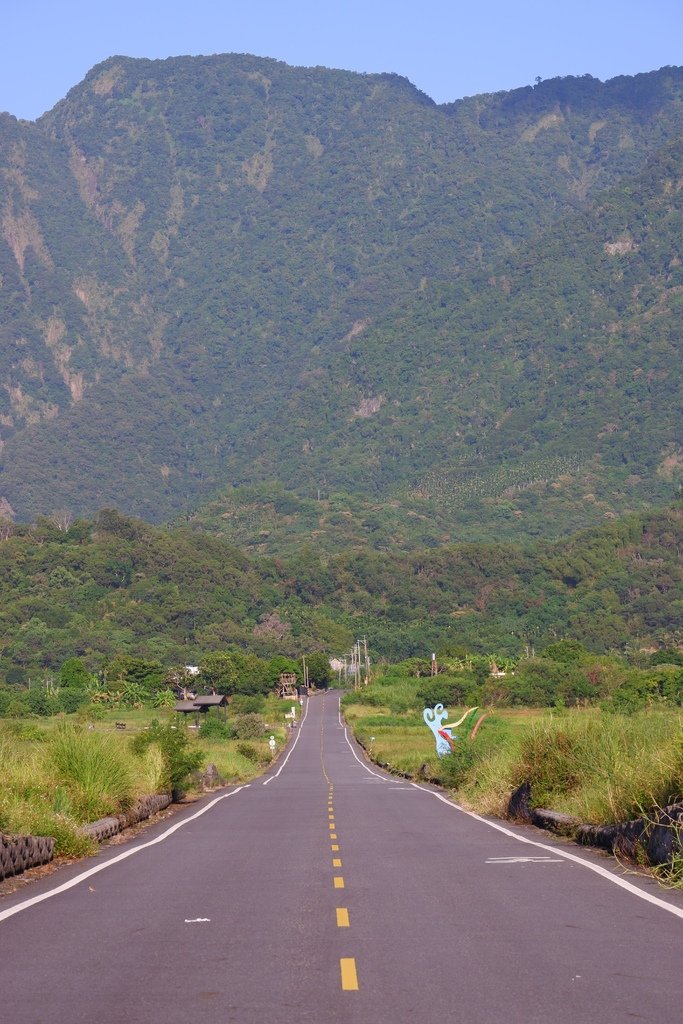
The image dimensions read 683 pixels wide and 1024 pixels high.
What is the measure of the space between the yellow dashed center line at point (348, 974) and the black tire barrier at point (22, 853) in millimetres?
6419

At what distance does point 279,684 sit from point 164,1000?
140 meters

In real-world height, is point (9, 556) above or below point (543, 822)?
above

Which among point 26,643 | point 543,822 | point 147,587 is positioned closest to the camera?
point 543,822

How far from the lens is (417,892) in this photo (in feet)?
48.2

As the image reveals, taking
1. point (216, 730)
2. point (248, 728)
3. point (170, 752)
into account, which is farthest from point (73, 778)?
point (248, 728)

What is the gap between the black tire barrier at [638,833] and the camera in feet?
49.5

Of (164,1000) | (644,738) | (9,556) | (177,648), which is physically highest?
(9,556)

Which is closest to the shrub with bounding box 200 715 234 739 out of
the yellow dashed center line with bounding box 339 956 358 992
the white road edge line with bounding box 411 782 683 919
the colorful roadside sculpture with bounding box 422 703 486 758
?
the colorful roadside sculpture with bounding box 422 703 486 758

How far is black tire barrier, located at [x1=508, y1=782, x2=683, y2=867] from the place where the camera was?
15.1 metres

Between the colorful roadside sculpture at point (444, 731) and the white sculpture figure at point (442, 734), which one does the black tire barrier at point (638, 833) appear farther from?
the white sculpture figure at point (442, 734)

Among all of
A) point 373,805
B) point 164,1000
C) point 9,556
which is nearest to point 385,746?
→ point 373,805

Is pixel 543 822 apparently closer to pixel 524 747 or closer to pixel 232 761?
pixel 524 747

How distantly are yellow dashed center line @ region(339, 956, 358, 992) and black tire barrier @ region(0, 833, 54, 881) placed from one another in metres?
6.42

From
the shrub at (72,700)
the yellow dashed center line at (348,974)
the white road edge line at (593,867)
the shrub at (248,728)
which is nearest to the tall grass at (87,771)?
the white road edge line at (593,867)
